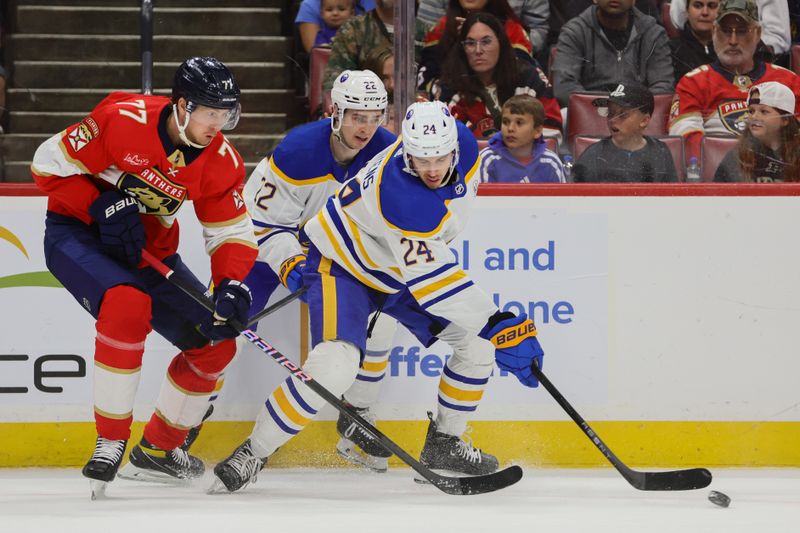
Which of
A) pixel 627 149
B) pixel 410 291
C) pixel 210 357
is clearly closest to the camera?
pixel 410 291

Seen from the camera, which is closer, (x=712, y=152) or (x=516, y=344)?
(x=516, y=344)

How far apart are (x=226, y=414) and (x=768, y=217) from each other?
75.3 inches

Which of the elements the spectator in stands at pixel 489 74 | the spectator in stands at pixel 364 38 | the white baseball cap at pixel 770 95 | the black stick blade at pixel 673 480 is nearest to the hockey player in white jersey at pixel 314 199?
the spectator in stands at pixel 364 38

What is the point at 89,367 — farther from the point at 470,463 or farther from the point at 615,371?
the point at 615,371

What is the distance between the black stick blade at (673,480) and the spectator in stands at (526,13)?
5.07ft

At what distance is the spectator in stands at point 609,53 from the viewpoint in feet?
14.0

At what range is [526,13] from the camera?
4.34m

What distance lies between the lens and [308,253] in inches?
154

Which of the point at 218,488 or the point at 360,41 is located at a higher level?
the point at 360,41

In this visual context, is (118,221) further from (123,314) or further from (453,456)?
(453,456)

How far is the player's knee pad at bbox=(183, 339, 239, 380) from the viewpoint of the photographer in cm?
369

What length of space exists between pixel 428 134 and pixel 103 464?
1.24 meters

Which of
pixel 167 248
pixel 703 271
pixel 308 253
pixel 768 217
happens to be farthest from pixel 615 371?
pixel 167 248

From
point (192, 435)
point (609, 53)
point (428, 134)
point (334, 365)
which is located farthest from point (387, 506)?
point (609, 53)
